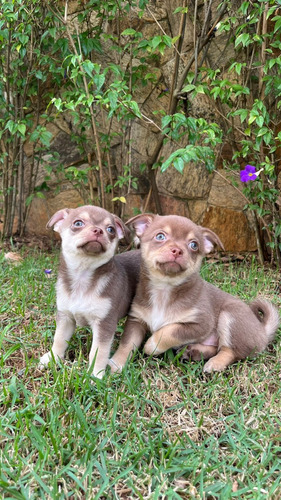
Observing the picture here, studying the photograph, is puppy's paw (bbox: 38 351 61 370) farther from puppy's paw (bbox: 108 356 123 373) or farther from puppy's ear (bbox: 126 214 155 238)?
puppy's ear (bbox: 126 214 155 238)

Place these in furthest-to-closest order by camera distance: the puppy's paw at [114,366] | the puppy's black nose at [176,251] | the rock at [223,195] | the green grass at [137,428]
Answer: the rock at [223,195], the puppy's paw at [114,366], the puppy's black nose at [176,251], the green grass at [137,428]

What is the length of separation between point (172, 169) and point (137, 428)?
4312 mm

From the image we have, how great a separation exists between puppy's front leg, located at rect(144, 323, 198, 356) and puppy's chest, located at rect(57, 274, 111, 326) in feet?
1.17

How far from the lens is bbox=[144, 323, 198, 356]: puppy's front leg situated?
2.82 metres

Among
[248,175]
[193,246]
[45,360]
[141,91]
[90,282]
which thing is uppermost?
[141,91]

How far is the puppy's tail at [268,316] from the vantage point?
326cm

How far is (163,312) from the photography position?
295 cm

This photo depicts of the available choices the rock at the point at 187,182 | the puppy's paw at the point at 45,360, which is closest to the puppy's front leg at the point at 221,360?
the puppy's paw at the point at 45,360

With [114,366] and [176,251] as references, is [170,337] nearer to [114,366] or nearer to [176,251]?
[114,366]

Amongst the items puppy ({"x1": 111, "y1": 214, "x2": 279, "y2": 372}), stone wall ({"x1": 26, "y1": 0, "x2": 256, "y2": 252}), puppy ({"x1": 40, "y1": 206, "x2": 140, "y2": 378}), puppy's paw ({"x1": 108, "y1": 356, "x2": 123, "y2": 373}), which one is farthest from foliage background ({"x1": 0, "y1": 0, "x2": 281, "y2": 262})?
puppy's paw ({"x1": 108, "y1": 356, "x2": 123, "y2": 373})

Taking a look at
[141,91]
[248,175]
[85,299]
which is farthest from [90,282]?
[141,91]

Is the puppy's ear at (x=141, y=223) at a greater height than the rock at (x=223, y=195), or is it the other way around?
the puppy's ear at (x=141, y=223)

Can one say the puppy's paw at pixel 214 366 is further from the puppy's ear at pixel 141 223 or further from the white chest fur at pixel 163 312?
the puppy's ear at pixel 141 223

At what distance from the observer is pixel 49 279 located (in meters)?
4.46
